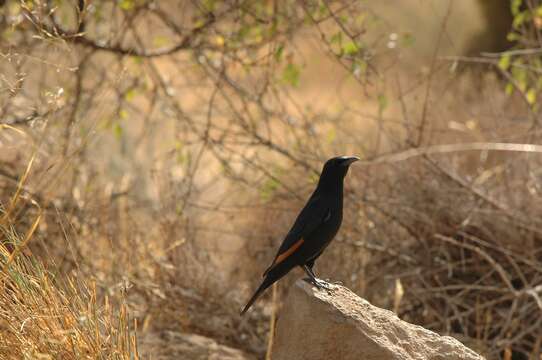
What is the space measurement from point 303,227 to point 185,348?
2022mm

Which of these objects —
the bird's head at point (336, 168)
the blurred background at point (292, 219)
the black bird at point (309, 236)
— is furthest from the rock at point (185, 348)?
the bird's head at point (336, 168)

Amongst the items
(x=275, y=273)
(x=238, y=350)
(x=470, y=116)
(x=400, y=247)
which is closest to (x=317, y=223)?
(x=275, y=273)

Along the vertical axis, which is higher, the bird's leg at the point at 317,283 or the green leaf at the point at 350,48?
the green leaf at the point at 350,48

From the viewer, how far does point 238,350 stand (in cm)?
526

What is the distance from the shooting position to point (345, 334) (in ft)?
10.3

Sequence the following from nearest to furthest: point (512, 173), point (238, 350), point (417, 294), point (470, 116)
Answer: point (238, 350), point (417, 294), point (512, 173), point (470, 116)

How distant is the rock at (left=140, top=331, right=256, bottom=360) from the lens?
4.97m

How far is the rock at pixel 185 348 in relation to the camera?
4973 mm

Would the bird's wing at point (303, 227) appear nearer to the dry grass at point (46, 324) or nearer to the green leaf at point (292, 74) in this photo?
the dry grass at point (46, 324)

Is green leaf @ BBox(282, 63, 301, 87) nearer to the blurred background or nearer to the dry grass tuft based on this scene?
the blurred background

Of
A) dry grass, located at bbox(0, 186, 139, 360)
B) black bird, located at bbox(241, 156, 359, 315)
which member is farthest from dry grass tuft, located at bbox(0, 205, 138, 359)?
black bird, located at bbox(241, 156, 359, 315)

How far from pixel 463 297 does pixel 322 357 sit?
2.71 m

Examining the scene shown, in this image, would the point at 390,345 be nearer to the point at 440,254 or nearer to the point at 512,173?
the point at 440,254

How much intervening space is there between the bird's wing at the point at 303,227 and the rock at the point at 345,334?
0.47 feet
